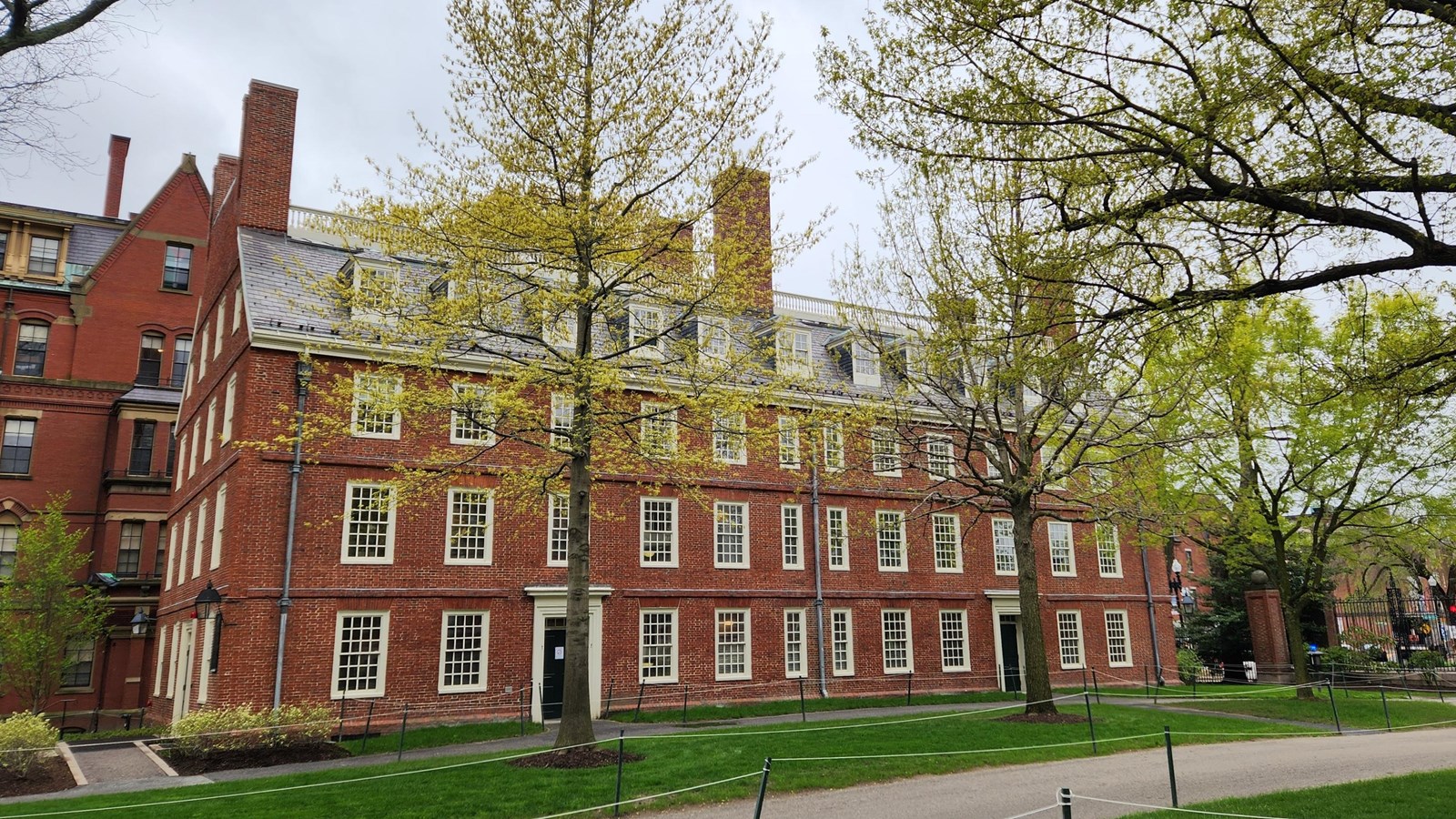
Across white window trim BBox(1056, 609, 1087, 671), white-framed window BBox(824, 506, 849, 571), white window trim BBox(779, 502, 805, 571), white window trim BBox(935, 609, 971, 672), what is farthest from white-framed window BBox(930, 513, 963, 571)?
white window trim BBox(779, 502, 805, 571)

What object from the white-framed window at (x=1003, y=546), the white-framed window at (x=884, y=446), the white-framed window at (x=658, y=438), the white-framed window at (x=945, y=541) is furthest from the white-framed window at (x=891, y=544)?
the white-framed window at (x=658, y=438)

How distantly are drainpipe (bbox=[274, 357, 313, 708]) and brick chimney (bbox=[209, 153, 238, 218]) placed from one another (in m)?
12.3

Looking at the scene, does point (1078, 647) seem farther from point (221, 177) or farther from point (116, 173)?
point (116, 173)

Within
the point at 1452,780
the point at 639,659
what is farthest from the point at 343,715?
the point at 1452,780

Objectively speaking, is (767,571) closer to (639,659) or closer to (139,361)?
(639,659)

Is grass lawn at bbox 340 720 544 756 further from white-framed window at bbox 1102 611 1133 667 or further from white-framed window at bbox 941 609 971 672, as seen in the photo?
white-framed window at bbox 1102 611 1133 667

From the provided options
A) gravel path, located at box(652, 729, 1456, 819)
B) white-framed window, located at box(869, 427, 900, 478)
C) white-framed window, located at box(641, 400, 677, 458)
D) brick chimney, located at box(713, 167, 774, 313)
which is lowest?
gravel path, located at box(652, 729, 1456, 819)

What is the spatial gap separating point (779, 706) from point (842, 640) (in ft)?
13.4

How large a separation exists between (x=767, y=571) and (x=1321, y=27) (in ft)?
68.6

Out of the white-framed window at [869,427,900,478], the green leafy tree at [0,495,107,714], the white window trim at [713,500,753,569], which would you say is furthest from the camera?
the white window trim at [713,500,753,569]

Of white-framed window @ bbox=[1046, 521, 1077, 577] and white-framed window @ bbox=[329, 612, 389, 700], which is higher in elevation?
white-framed window @ bbox=[1046, 521, 1077, 577]

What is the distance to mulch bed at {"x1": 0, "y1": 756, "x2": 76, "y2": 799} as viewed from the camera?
555 inches

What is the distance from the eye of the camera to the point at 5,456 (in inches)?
1281

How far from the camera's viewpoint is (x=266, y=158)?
84.7ft
